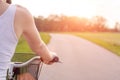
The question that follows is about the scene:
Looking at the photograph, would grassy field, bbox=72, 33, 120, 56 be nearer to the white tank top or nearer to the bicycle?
the bicycle

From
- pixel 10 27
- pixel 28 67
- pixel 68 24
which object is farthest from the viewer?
pixel 68 24

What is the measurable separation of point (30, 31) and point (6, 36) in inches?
5.1

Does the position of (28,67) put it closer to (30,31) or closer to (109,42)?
(30,31)

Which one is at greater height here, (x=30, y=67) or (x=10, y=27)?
(x=10, y=27)

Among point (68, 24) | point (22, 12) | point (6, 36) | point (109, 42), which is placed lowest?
point (68, 24)

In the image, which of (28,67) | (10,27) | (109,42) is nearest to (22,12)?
(10,27)

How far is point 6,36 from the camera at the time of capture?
6.07ft

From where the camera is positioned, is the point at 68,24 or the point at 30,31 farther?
the point at 68,24

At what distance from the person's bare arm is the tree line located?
3469 inches

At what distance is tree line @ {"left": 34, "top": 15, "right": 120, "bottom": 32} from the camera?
93438 millimetres

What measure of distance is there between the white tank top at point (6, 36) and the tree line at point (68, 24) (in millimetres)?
88269

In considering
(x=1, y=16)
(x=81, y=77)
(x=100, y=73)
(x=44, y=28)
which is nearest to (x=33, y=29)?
(x=1, y=16)

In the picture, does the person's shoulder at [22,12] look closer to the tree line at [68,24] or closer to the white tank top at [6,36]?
the white tank top at [6,36]

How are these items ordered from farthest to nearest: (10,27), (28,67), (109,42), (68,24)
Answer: (68,24) < (109,42) < (28,67) < (10,27)
